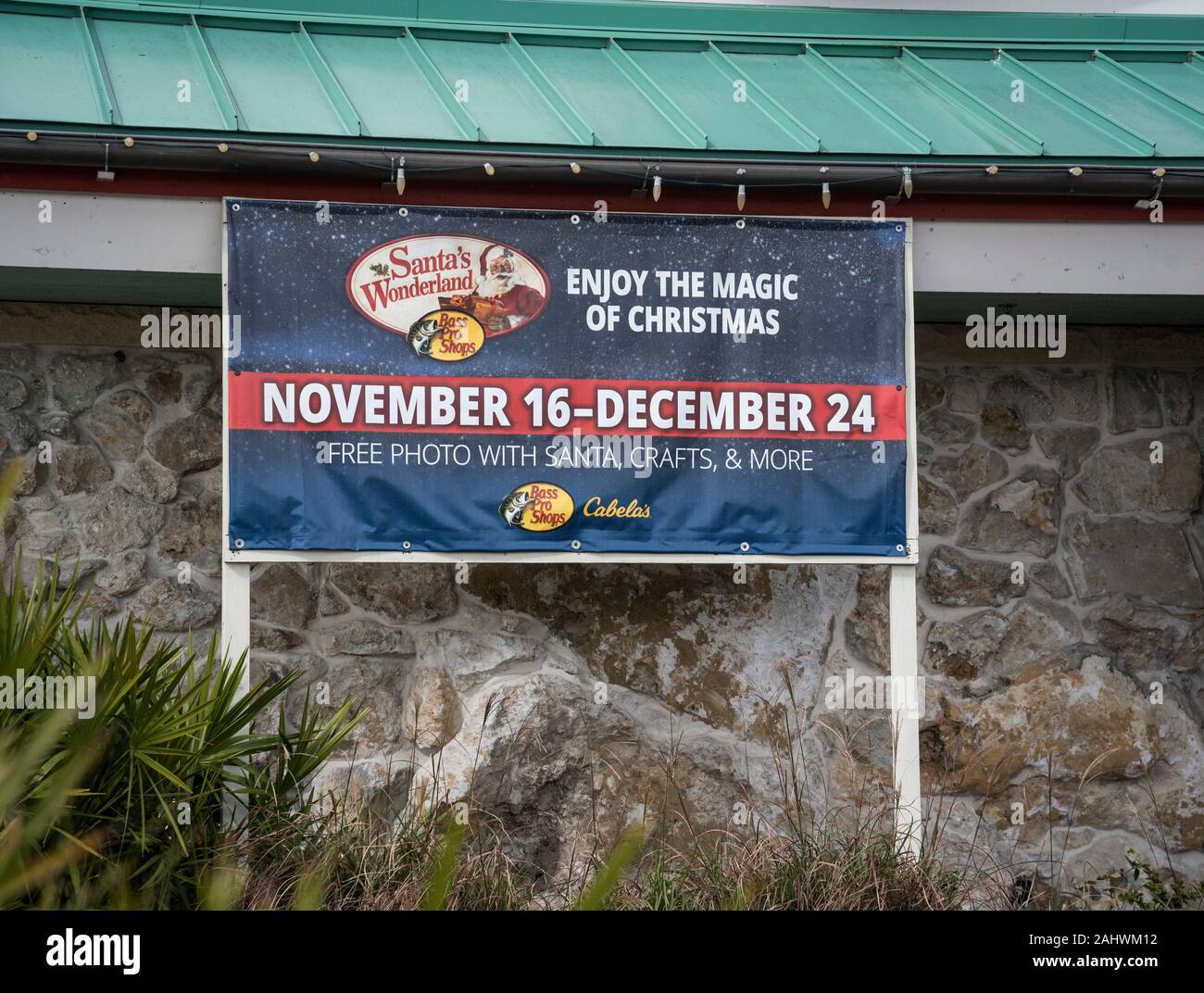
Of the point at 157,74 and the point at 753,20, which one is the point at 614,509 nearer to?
the point at 157,74

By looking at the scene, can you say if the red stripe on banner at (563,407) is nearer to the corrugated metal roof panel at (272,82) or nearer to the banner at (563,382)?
the banner at (563,382)

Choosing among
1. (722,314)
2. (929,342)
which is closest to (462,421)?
(722,314)

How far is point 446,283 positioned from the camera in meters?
5.61

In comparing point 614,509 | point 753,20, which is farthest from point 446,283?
point 753,20

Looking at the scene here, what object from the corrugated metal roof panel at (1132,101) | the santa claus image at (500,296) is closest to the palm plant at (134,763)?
the santa claus image at (500,296)

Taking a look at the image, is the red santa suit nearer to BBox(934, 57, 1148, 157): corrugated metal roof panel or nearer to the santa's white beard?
the santa's white beard

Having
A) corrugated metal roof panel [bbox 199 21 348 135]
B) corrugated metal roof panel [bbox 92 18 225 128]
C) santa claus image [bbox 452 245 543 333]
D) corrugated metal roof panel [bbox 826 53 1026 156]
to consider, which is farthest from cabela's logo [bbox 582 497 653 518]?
corrugated metal roof panel [bbox 92 18 225 128]

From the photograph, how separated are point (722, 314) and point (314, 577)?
240cm

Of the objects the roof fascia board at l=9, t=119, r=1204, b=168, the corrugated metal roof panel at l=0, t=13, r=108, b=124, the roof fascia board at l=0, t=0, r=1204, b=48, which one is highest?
the roof fascia board at l=0, t=0, r=1204, b=48

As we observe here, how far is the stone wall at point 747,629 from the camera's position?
20.0ft

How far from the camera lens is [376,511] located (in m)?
5.47

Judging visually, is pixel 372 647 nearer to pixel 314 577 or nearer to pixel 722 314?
pixel 314 577

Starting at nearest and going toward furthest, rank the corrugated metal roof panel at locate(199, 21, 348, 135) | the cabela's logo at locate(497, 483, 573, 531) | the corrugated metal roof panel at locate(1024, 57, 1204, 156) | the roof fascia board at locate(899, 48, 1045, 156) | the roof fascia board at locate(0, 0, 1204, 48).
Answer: the cabela's logo at locate(497, 483, 573, 531), the corrugated metal roof panel at locate(199, 21, 348, 135), the roof fascia board at locate(899, 48, 1045, 156), the corrugated metal roof panel at locate(1024, 57, 1204, 156), the roof fascia board at locate(0, 0, 1204, 48)

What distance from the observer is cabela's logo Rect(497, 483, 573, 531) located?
5.54 metres
